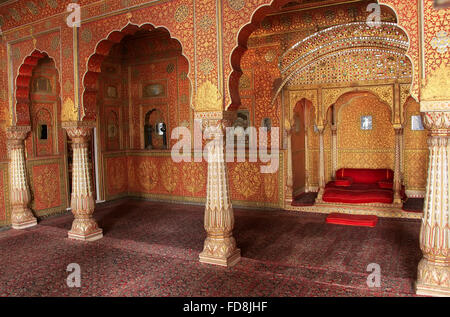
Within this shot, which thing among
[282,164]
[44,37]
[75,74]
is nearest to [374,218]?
[282,164]

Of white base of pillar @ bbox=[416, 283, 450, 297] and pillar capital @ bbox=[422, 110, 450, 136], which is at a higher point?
pillar capital @ bbox=[422, 110, 450, 136]

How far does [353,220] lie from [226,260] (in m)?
3.24

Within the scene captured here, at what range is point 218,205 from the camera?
5289 millimetres

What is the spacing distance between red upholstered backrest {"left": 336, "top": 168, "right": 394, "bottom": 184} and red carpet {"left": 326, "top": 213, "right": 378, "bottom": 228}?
206cm

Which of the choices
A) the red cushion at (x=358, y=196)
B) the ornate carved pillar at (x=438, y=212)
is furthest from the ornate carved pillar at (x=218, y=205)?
the red cushion at (x=358, y=196)

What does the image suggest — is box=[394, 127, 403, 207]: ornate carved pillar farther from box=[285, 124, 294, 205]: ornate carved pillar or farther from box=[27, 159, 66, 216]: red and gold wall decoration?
box=[27, 159, 66, 216]: red and gold wall decoration

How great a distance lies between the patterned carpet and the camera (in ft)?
15.1

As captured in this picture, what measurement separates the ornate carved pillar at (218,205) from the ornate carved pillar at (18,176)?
4378 mm

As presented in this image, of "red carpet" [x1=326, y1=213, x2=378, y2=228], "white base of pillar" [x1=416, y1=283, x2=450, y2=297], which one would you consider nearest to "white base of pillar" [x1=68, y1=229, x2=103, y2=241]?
"red carpet" [x1=326, y1=213, x2=378, y2=228]

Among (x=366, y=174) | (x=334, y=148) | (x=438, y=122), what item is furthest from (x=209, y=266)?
(x=334, y=148)

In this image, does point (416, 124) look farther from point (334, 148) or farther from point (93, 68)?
point (93, 68)

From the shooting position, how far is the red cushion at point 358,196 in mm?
7996

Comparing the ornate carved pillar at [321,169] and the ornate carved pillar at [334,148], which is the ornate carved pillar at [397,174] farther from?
the ornate carved pillar at [334,148]

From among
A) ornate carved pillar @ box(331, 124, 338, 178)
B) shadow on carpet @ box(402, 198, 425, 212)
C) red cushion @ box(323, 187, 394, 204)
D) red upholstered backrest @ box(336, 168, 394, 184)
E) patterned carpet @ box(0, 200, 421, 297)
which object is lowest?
patterned carpet @ box(0, 200, 421, 297)
